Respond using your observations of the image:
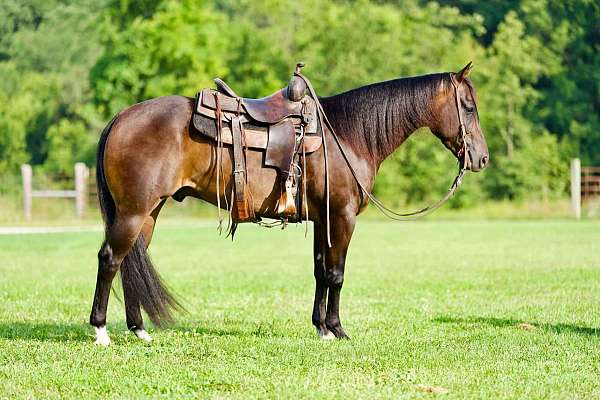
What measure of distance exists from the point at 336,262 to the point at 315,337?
71 centimetres

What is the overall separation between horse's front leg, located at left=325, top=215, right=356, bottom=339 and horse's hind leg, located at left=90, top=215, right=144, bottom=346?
167cm

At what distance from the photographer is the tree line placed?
41.8 m

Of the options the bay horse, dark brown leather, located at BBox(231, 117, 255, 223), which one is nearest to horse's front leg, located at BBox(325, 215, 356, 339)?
the bay horse

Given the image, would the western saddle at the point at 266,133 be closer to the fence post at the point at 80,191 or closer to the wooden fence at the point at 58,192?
the wooden fence at the point at 58,192

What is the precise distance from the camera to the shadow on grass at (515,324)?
337 inches

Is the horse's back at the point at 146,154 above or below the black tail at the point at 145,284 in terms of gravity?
above

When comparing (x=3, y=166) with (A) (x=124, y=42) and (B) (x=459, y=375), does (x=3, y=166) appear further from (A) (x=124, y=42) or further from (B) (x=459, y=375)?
(B) (x=459, y=375)

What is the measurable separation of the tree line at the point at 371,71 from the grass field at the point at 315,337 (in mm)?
24323

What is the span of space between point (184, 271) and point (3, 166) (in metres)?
39.5

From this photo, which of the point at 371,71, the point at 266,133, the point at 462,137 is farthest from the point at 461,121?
the point at 371,71

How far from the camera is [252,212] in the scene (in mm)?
7867

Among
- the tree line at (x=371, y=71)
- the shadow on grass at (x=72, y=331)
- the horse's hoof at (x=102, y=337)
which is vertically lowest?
the shadow on grass at (x=72, y=331)

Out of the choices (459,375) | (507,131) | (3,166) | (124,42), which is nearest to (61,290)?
(459,375)

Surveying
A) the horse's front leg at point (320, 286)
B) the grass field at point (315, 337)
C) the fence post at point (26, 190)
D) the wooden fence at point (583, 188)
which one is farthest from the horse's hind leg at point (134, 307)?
the wooden fence at point (583, 188)
